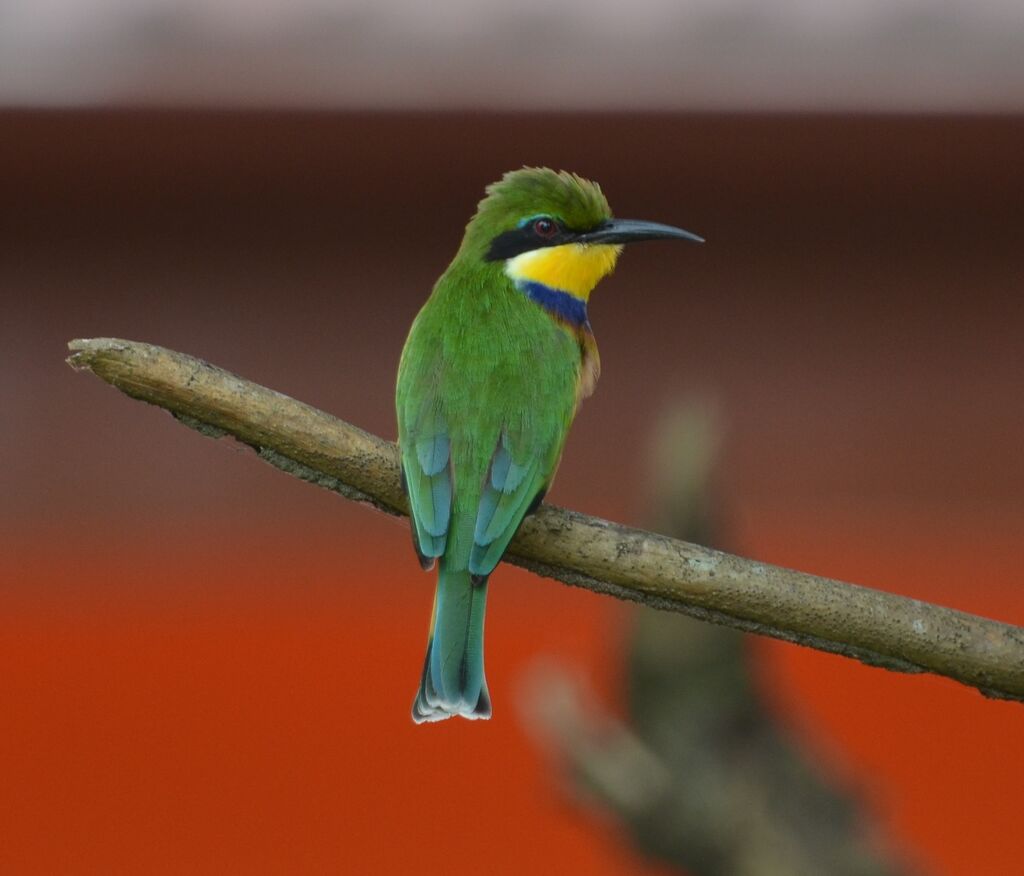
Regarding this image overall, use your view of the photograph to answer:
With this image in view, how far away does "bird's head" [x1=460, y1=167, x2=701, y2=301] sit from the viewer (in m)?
2.35

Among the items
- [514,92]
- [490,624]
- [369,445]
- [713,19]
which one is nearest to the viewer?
[369,445]

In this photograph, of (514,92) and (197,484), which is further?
(197,484)

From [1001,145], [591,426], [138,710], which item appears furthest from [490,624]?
[1001,145]

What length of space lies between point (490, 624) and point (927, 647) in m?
2.65

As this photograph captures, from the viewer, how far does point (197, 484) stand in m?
4.40

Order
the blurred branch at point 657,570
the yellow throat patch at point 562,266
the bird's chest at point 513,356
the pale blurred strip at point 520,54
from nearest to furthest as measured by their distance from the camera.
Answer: the blurred branch at point 657,570 → the bird's chest at point 513,356 → the yellow throat patch at point 562,266 → the pale blurred strip at point 520,54

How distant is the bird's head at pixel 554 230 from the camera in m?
2.35

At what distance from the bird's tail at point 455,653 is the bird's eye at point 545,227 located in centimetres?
51

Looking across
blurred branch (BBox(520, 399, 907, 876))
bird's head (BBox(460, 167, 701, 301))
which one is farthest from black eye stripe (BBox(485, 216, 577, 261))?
blurred branch (BBox(520, 399, 907, 876))

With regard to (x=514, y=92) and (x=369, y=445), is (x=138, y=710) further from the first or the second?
(x=369, y=445)

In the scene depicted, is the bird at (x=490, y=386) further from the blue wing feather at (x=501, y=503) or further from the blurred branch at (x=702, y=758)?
the blurred branch at (x=702, y=758)

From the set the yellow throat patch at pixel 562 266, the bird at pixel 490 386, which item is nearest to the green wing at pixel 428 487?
the bird at pixel 490 386

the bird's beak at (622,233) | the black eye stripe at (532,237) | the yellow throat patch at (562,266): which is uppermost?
the bird's beak at (622,233)

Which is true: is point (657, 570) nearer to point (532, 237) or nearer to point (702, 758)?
point (532, 237)
